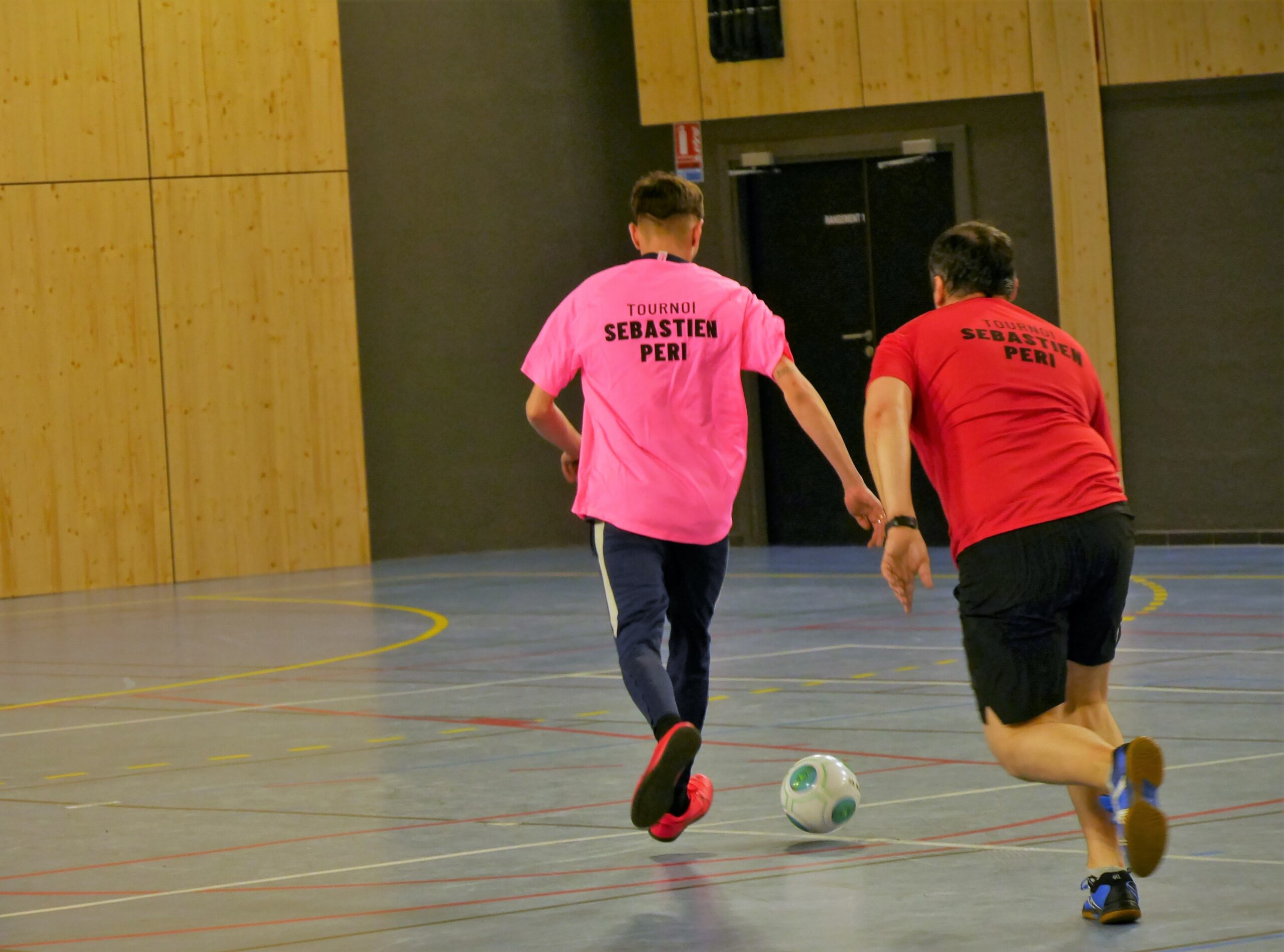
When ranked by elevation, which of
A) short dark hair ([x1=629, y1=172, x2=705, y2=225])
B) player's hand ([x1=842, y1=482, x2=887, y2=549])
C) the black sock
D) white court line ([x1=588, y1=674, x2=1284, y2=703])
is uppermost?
short dark hair ([x1=629, y1=172, x2=705, y2=225])

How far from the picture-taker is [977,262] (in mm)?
4668

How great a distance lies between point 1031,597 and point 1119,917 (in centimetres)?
78

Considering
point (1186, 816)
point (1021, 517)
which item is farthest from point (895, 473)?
point (1186, 816)

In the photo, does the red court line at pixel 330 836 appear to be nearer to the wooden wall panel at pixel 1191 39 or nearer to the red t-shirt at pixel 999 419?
the red t-shirt at pixel 999 419

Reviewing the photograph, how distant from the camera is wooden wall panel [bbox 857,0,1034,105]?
578 inches

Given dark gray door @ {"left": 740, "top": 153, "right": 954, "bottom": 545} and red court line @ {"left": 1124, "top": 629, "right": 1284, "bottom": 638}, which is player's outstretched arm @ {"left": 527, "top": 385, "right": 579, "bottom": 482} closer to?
red court line @ {"left": 1124, "top": 629, "right": 1284, "bottom": 638}

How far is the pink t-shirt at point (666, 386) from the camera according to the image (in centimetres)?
541

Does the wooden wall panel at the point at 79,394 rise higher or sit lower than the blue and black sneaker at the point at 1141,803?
higher

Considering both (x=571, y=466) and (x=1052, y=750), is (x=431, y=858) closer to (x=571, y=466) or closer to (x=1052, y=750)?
(x=571, y=466)

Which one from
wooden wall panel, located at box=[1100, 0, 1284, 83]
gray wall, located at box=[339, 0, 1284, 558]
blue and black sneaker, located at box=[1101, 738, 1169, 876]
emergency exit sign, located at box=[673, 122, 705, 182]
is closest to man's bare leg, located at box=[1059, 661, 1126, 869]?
blue and black sneaker, located at box=[1101, 738, 1169, 876]

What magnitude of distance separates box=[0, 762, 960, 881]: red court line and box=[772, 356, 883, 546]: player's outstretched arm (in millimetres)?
1452

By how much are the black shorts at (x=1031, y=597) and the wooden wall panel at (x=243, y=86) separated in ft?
41.3

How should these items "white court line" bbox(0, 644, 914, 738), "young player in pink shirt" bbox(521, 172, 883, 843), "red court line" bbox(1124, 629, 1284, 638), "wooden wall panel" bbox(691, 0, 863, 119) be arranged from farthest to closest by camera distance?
1. "wooden wall panel" bbox(691, 0, 863, 119)
2. "red court line" bbox(1124, 629, 1284, 638)
3. "white court line" bbox(0, 644, 914, 738)
4. "young player in pink shirt" bbox(521, 172, 883, 843)

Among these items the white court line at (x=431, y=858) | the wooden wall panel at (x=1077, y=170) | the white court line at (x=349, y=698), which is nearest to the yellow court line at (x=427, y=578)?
the wooden wall panel at (x=1077, y=170)
